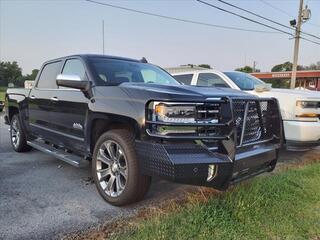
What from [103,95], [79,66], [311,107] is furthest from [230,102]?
[311,107]

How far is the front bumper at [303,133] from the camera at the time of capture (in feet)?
19.4

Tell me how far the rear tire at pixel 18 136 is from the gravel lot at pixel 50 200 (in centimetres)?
74

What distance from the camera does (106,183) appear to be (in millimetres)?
4250

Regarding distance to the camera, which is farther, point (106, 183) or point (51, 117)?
point (51, 117)

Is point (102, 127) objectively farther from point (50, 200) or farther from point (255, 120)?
point (255, 120)

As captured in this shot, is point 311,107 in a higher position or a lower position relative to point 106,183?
higher

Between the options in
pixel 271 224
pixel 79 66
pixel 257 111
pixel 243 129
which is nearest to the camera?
pixel 271 224

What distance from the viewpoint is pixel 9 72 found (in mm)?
78688

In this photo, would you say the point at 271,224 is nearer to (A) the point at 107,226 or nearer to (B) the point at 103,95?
(A) the point at 107,226

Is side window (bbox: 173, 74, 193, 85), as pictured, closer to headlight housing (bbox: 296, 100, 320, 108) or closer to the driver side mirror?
headlight housing (bbox: 296, 100, 320, 108)

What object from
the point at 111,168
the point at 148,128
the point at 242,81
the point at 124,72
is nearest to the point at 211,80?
the point at 242,81

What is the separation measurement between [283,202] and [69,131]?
9.67ft

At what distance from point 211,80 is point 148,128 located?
185 inches

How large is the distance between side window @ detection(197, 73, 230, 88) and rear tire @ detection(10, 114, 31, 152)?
3865 mm
